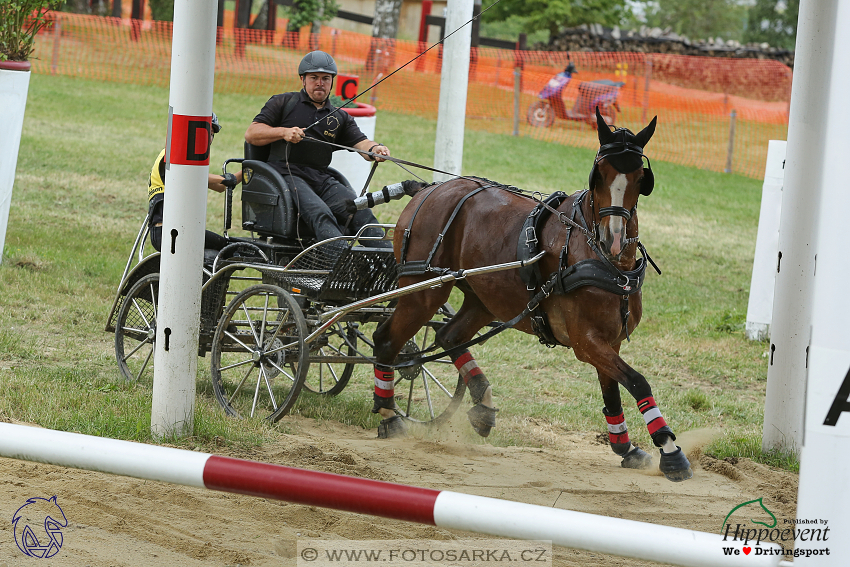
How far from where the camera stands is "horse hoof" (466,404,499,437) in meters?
6.11

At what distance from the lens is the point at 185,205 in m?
5.16

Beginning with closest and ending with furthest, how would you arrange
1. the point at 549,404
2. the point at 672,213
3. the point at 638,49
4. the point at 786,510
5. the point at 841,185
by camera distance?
the point at 841,185, the point at 786,510, the point at 549,404, the point at 672,213, the point at 638,49

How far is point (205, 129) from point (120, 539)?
2.25m

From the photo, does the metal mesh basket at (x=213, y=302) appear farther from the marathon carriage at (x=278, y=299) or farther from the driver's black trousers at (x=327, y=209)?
the driver's black trousers at (x=327, y=209)

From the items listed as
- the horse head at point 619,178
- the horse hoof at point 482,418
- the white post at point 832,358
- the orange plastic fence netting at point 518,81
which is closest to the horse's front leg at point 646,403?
the horse head at point 619,178

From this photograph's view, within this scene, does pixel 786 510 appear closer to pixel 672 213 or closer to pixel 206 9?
pixel 206 9

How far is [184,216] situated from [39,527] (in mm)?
1846

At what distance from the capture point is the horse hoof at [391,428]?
614 cm

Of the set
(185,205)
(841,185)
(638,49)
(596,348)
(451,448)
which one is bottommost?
(451,448)

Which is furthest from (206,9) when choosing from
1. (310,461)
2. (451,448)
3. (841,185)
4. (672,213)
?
(672,213)

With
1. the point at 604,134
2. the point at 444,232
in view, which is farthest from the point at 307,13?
the point at 604,134

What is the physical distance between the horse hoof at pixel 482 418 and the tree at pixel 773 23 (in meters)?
41.3

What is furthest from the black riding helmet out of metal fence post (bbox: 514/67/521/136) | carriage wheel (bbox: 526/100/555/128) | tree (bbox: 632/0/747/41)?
tree (bbox: 632/0/747/41)

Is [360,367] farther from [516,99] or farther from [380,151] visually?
[516,99]
